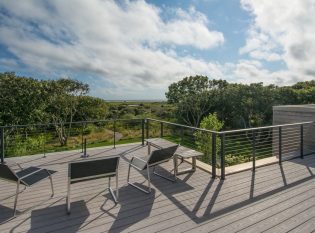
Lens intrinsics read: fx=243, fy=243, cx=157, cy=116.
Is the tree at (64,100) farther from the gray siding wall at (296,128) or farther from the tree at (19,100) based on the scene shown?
the gray siding wall at (296,128)

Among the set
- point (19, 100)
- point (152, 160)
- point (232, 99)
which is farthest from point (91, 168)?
point (232, 99)

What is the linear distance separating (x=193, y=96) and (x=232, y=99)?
5.00 meters

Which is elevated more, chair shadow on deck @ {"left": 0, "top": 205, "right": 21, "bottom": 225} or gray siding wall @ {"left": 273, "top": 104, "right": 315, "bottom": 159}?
gray siding wall @ {"left": 273, "top": 104, "right": 315, "bottom": 159}

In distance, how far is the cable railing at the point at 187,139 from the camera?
17.3ft

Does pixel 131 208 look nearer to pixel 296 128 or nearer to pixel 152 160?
pixel 152 160

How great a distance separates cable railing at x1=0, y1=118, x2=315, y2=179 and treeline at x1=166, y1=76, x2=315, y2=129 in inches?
80.9

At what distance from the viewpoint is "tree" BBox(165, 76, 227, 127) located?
26172 mm

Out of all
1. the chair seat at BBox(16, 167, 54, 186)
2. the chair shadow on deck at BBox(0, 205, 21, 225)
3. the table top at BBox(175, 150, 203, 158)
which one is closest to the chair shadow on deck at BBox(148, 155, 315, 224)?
the table top at BBox(175, 150, 203, 158)

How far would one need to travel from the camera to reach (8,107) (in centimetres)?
1252

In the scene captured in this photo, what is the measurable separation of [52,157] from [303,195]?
555cm

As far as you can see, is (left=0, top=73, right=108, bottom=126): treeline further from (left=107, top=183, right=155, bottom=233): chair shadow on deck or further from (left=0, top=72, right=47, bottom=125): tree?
(left=107, top=183, right=155, bottom=233): chair shadow on deck

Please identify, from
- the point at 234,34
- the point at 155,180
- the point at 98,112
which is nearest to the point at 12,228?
the point at 155,180

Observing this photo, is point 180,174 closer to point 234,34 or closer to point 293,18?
point 234,34

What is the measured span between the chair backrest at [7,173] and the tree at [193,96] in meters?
23.4
